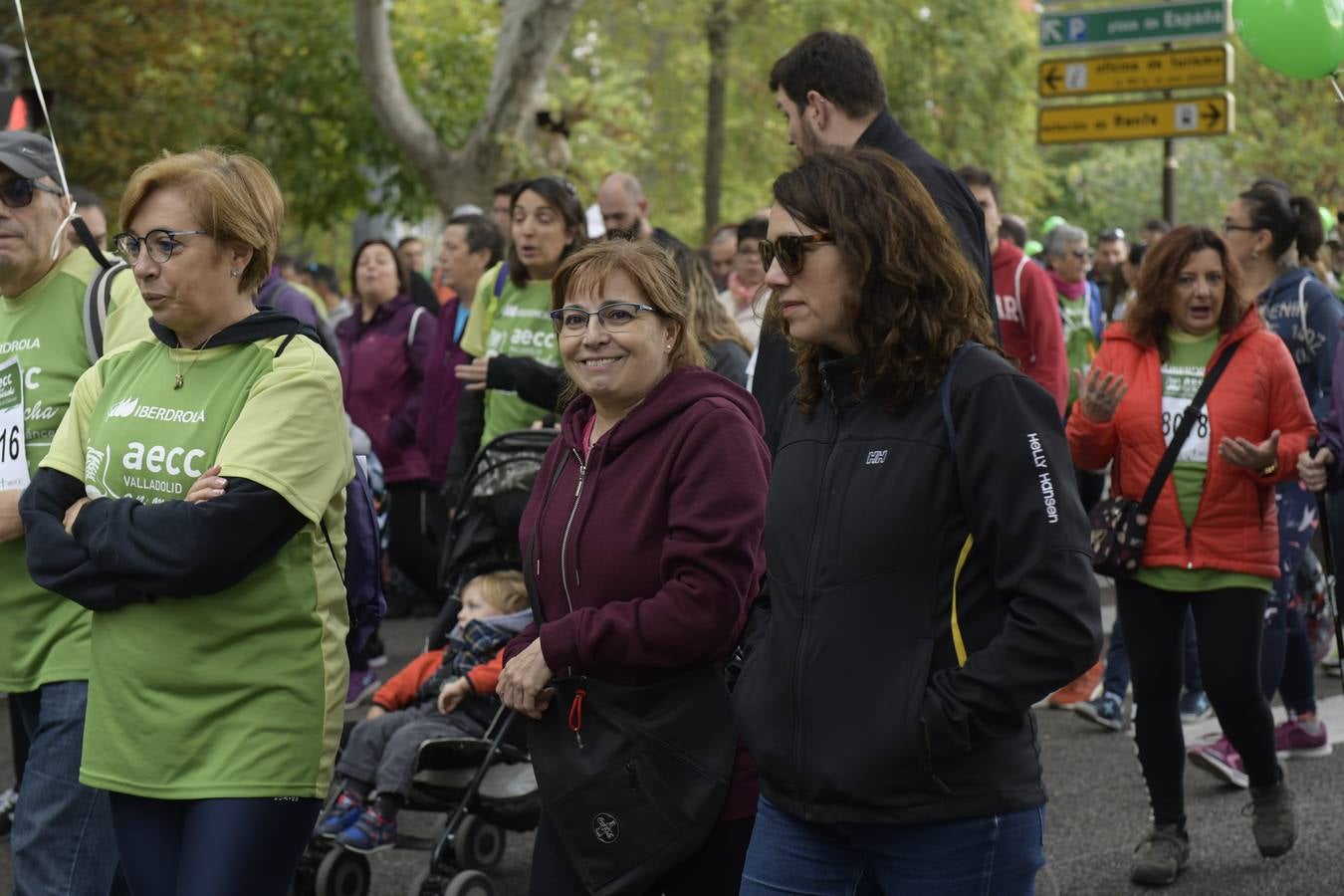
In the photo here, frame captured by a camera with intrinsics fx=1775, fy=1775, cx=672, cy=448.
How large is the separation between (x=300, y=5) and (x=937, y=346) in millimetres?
20397

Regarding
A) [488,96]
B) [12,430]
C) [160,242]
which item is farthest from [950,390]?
[488,96]

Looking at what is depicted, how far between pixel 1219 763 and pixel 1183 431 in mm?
1651

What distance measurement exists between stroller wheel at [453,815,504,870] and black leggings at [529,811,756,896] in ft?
6.30

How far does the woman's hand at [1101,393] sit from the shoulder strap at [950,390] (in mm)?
2615

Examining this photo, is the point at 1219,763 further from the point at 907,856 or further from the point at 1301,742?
the point at 907,856

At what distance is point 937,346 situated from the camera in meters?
3.02

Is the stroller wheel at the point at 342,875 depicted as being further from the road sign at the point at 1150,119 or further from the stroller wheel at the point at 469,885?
the road sign at the point at 1150,119

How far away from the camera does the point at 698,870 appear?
378 centimetres

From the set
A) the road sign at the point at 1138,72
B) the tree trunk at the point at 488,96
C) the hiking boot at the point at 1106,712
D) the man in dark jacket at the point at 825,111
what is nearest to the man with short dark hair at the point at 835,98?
the man in dark jacket at the point at 825,111

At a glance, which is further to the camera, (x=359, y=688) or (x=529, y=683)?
(x=359, y=688)

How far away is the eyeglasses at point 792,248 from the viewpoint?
10.2 feet

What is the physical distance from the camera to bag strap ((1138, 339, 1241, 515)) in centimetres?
575

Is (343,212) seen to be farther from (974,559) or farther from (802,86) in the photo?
(974,559)

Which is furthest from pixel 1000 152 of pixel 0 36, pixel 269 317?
pixel 269 317
